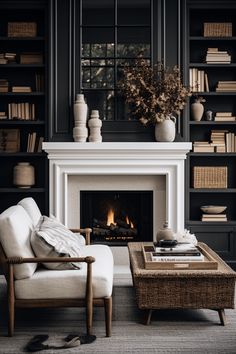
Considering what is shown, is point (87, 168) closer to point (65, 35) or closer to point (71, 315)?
point (65, 35)

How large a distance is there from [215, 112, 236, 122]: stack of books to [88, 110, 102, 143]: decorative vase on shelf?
4.46 ft

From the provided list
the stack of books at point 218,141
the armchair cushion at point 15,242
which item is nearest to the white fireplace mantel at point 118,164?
the stack of books at point 218,141

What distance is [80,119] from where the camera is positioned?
20.8ft

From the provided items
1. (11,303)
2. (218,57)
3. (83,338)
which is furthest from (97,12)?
(83,338)

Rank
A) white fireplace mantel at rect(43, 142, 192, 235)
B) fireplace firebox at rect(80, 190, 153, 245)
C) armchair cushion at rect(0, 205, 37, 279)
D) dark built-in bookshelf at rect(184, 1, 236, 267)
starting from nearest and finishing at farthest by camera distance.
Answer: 1. armchair cushion at rect(0, 205, 37, 279)
2. white fireplace mantel at rect(43, 142, 192, 235)
3. dark built-in bookshelf at rect(184, 1, 236, 267)
4. fireplace firebox at rect(80, 190, 153, 245)

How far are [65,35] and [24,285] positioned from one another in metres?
3.36

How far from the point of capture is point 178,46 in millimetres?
6453

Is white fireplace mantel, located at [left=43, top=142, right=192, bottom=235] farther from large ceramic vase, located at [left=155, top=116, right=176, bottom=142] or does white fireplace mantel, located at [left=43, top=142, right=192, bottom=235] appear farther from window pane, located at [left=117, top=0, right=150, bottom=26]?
window pane, located at [left=117, top=0, right=150, bottom=26]

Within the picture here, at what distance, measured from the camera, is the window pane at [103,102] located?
655 centimetres

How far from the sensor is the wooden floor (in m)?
Answer: 3.74

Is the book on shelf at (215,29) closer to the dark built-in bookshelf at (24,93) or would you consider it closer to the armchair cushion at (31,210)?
the dark built-in bookshelf at (24,93)

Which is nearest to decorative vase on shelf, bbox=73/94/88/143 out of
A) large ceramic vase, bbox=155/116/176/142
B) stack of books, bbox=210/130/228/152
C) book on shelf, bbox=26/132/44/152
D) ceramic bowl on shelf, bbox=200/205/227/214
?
book on shelf, bbox=26/132/44/152

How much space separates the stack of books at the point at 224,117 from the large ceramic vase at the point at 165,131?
59 centimetres

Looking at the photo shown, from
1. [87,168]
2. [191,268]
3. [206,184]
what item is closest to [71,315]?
[191,268]
